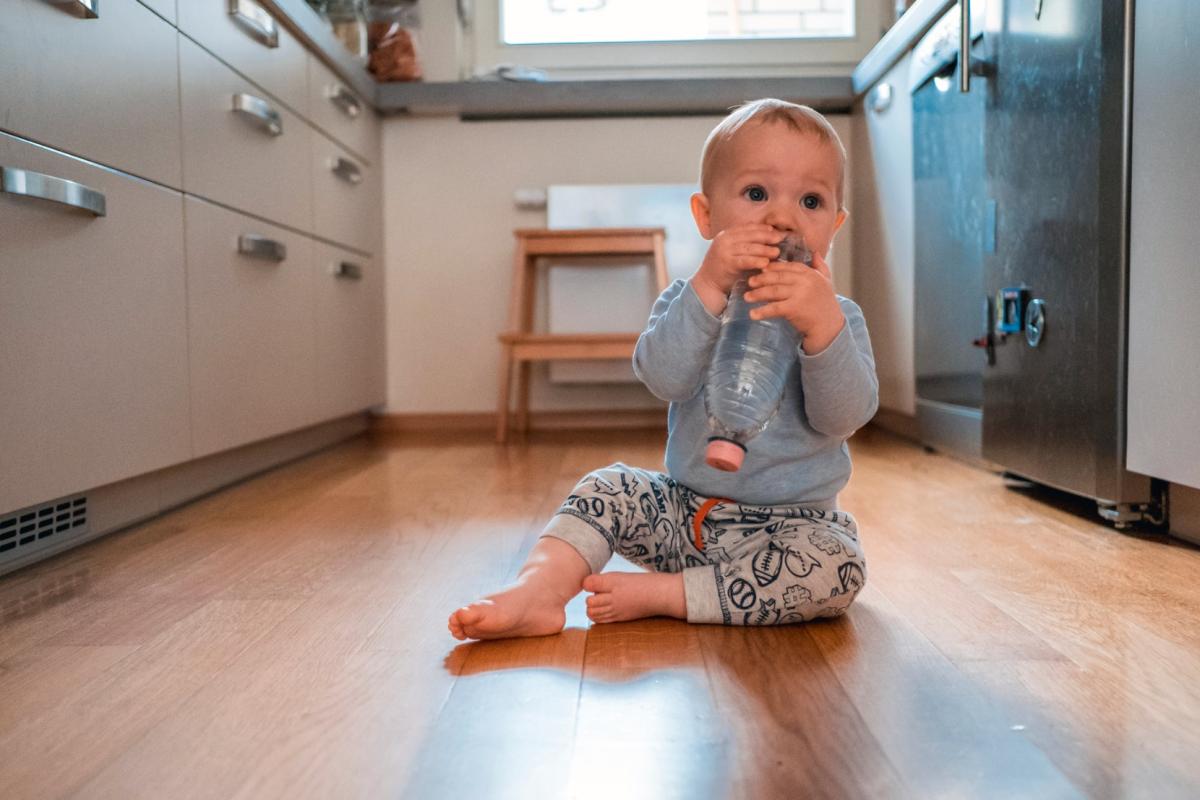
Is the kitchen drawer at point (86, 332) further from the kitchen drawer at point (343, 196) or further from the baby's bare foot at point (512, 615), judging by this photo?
the kitchen drawer at point (343, 196)

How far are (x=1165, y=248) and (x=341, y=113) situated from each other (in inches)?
73.7

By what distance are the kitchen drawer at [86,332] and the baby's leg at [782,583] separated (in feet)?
2.42

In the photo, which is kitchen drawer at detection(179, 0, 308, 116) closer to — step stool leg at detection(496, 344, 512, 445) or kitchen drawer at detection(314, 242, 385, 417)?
kitchen drawer at detection(314, 242, 385, 417)

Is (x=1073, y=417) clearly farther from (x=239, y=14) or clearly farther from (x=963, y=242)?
(x=239, y=14)

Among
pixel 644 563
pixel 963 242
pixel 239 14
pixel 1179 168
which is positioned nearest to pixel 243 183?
pixel 239 14

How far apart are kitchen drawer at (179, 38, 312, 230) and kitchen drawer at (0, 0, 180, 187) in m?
0.06

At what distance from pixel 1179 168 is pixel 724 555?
0.68 m

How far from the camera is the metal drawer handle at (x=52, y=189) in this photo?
1.12 meters

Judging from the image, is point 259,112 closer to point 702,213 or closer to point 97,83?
point 97,83

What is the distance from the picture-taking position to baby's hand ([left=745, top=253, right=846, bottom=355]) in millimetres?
878

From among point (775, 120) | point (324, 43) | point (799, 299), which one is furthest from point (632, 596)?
point (324, 43)

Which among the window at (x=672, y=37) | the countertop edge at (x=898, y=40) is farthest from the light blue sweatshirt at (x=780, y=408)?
the window at (x=672, y=37)

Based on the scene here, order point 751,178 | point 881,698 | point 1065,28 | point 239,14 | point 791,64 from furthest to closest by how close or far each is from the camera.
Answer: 1. point 791,64
2. point 239,14
3. point 1065,28
4. point 751,178
5. point 881,698

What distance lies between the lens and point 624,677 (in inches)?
31.3
